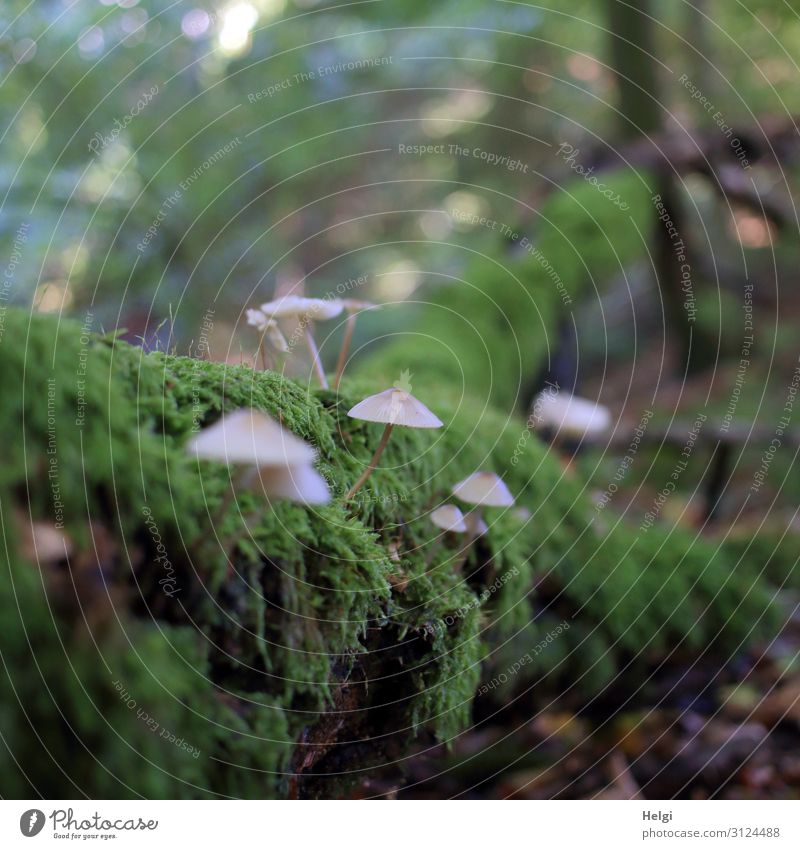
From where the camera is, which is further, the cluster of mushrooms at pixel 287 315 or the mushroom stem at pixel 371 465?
the cluster of mushrooms at pixel 287 315

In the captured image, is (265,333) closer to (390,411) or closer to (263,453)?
(390,411)

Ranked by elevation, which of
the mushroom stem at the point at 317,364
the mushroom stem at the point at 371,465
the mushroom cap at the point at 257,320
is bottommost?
the mushroom stem at the point at 371,465

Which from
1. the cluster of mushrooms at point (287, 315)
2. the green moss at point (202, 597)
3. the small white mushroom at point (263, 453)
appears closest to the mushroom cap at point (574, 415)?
the green moss at point (202, 597)

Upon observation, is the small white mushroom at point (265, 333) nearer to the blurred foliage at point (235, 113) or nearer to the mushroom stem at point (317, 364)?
the mushroom stem at point (317, 364)

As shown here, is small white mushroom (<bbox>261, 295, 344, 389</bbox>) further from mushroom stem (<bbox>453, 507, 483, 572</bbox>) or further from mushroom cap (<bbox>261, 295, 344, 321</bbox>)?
mushroom stem (<bbox>453, 507, 483, 572</bbox>)
